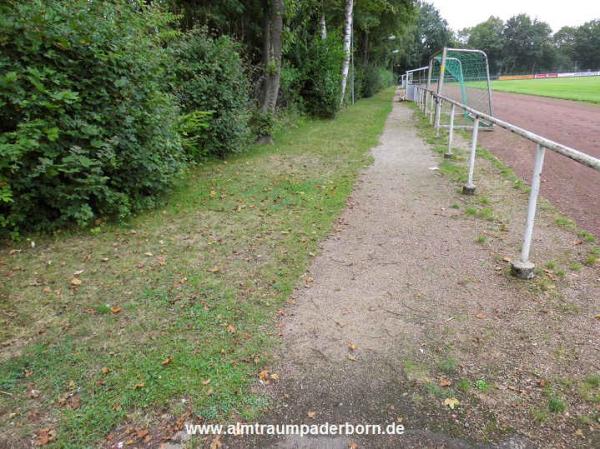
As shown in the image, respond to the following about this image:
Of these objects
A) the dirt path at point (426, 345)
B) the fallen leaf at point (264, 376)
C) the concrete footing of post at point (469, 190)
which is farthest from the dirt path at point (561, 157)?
the fallen leaf at point (264, 376)

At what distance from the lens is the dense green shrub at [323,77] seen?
1559 centimetres

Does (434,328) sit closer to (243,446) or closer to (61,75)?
(243,446)

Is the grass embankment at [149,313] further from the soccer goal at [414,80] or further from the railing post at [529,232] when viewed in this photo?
the soccer goal at [414,80]

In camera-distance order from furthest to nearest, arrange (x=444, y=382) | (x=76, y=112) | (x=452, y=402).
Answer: (x=76, y=112), (x=444, y=382), (x=452, y=402)

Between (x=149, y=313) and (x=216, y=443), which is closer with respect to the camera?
(x=216, y=443)

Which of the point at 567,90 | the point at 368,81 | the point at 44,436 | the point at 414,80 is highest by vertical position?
the point at 414,80

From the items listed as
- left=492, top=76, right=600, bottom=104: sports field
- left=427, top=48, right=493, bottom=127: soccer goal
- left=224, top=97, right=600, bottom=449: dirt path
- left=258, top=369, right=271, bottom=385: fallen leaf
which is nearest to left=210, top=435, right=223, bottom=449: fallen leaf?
left=224, top=97, right=600, bottom=449: dirt path

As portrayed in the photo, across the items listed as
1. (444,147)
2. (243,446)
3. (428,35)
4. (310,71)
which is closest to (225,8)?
(310,71)

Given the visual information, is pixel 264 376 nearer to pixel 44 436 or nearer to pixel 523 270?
pixel 44 436

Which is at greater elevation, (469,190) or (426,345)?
(469,190)

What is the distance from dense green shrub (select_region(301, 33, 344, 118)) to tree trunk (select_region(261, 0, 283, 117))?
210 inches

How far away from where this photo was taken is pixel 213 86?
7.94m

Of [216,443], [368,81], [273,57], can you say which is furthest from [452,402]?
[368,81]

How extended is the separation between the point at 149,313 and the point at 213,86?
5797 mm
